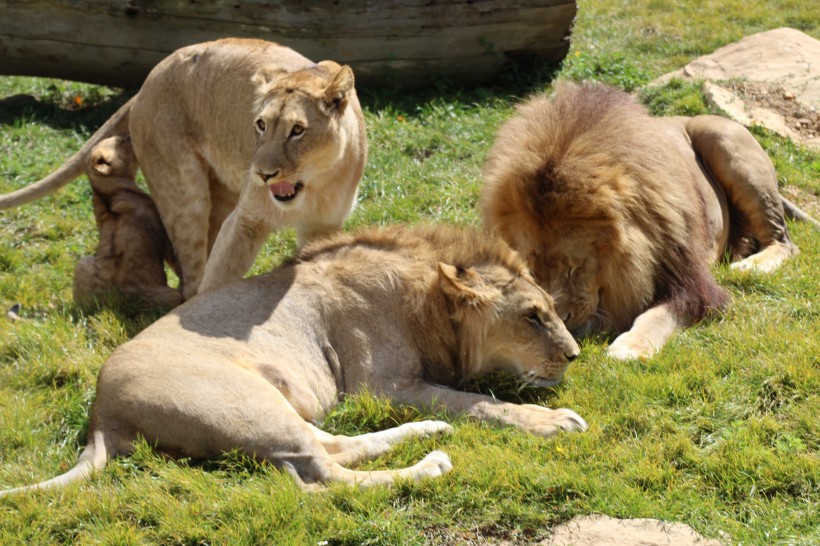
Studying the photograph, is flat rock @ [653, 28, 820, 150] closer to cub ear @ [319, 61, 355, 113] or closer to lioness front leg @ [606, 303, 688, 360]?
lioness front leg @ [606, 303, 688, 360]

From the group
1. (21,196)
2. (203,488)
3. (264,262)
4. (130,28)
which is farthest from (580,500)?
(130,28)

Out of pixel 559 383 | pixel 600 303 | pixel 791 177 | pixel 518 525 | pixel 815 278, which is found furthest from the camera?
pixel 791 177

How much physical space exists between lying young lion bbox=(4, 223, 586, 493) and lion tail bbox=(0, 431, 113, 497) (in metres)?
0.01

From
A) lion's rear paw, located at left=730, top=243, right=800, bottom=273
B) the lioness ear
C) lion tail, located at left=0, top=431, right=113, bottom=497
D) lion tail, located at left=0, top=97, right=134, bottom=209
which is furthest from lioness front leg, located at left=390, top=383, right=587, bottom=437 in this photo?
lion tail, located at left=0, top=97, right=134, bottom=209

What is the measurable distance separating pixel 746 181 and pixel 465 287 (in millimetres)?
2941

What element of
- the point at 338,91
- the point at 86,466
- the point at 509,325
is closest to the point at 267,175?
the point at 338,91

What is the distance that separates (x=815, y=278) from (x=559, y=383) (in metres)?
2.19

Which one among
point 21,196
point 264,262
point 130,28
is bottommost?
point 264,262

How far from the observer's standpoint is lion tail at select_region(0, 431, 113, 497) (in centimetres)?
434

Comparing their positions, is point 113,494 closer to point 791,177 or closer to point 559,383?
point 559,383

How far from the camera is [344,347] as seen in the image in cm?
531

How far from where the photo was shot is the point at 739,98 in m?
9.40

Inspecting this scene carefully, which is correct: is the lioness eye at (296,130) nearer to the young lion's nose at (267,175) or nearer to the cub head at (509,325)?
the young lion's nose at (267,175)

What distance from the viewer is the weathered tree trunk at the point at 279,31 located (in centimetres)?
951
